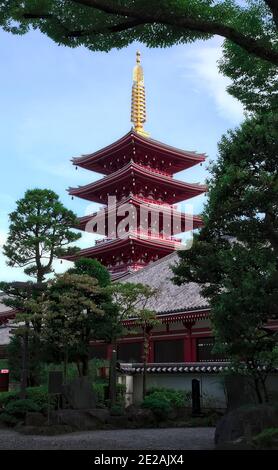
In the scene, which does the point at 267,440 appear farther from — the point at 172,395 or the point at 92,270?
the point at 92,270

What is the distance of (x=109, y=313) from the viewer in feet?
65.3

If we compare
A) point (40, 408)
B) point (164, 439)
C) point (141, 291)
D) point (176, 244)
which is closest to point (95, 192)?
point (176, 244)

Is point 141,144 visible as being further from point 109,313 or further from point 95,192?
point 109,313

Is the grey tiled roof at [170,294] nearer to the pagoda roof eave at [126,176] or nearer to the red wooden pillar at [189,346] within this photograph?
the red wooden pillar at [189,346]

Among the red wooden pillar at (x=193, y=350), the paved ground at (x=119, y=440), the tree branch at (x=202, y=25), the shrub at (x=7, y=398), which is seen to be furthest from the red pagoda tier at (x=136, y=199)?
the tree branch at (x=202, y=25)

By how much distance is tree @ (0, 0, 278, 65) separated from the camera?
8.91 metres

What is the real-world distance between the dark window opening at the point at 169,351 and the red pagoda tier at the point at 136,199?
1214cm

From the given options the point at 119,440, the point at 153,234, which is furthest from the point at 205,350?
the point at 153,234

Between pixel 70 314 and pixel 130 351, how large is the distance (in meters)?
8.71

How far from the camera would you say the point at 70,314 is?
749 inches

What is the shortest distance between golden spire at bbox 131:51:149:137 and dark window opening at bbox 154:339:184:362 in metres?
24.4

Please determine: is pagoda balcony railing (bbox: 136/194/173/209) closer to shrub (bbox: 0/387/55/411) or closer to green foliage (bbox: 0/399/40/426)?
shrub (bbox: 0/387/55/411)

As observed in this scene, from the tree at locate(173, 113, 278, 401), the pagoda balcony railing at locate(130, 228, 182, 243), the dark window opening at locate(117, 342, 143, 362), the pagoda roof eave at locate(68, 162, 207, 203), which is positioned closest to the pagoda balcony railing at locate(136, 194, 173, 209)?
the pagoda roof eave at locate(68, 162, 207, 203)

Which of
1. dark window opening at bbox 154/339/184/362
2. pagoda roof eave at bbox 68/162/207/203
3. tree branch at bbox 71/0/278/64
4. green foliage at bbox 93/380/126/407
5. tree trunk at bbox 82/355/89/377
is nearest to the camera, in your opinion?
tree branch at bbox 71/0/278/64
